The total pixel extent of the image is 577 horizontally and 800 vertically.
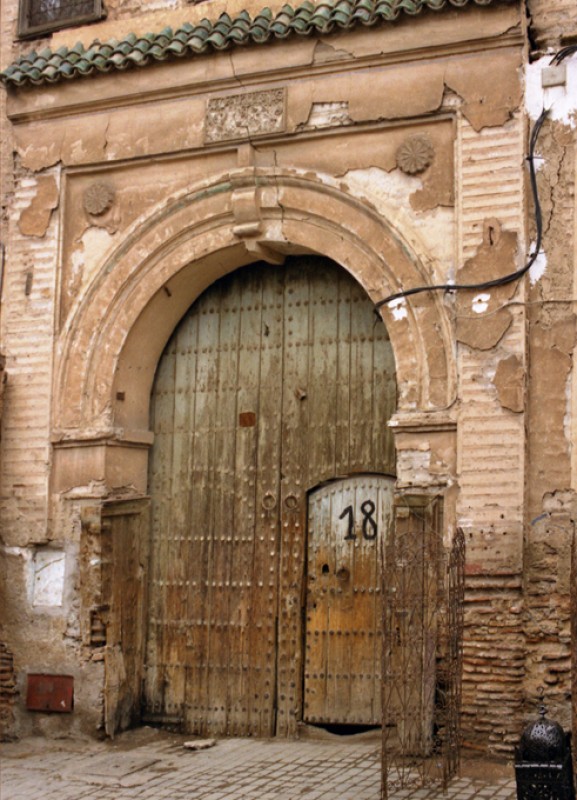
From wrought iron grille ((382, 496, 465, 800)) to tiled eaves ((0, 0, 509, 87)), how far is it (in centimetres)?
346

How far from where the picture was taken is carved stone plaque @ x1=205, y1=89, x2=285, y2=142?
862cm

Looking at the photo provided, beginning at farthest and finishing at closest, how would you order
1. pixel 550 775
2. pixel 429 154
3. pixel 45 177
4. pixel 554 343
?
pixel 45 177
pixel 429 154
pixel 554 343
pixel 550 775

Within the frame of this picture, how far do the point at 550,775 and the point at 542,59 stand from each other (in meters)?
4.71

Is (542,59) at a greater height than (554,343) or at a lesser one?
greater

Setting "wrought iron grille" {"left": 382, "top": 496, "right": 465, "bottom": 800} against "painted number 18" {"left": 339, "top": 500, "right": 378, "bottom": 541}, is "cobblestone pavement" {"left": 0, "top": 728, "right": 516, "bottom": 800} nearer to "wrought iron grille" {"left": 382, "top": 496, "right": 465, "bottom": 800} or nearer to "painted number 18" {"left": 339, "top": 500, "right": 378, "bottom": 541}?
"wrought iron grille" {"left": 382, "top": 496, "right": 465, "bottom": 800}

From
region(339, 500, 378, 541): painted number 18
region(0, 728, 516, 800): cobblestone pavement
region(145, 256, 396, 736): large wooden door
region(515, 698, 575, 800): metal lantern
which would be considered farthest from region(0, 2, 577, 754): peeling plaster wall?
region(515, 698, 575, 800): metal lantern

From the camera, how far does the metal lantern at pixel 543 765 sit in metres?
5.86

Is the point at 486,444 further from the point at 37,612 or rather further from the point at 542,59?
the point at 37,612

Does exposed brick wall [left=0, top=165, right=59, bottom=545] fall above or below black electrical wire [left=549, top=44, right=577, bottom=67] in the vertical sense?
below

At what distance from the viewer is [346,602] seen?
852 cm

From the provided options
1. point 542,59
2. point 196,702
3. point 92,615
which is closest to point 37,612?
point 92,615

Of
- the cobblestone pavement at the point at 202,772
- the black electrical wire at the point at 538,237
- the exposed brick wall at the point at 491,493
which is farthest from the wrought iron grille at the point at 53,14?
the cobblestone pavement at the point at 202,772

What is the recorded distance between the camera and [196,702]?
8.93 m

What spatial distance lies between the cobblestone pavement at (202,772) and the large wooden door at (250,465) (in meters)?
0.45
